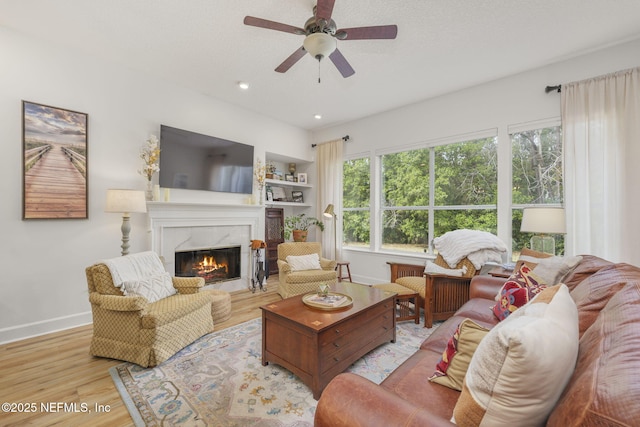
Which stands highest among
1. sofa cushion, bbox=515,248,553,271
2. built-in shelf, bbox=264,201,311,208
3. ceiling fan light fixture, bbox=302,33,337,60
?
ceiling fan light fixture, bbox=302,33,337,60

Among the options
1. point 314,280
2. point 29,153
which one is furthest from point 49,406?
point 314,280

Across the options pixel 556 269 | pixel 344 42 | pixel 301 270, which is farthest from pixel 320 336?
pixel 344 42

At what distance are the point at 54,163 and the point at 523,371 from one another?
3945mm

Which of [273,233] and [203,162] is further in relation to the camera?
[273,233]

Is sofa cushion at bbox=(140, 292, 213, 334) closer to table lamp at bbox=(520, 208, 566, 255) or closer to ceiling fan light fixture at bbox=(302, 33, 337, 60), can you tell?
ceiling fan light fixture at bbox=(302, 33, 337, 60)

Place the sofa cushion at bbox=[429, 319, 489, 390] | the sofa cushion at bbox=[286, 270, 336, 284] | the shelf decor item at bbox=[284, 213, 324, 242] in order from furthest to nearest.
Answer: the shelf decor item at bbox=[284, 213, 324, 242], the sofa cushion at bbox=[286, 270, 336, 284], the sofa cushion at bbox=[429, 319, 489, 390]

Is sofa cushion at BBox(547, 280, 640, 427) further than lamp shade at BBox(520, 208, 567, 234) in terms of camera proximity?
No

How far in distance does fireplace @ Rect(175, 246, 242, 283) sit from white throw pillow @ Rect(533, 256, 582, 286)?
3771 mm

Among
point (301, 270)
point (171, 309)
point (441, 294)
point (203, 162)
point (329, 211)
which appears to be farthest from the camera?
point (329, 211)

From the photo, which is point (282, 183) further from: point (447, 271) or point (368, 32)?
point (368, 32)

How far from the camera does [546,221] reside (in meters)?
2.63

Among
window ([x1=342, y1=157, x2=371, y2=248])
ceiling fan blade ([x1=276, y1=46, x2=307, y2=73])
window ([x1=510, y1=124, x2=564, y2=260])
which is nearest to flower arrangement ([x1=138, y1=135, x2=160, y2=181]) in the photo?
ceiling fan blade ([x1=276, y1=46, x2=307, y2=73])

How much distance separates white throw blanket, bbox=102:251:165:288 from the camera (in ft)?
7.47

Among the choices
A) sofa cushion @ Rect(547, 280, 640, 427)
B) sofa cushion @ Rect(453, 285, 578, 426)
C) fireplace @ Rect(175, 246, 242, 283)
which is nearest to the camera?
sofa cushion @ Rect(547, 280, 640, 427)
